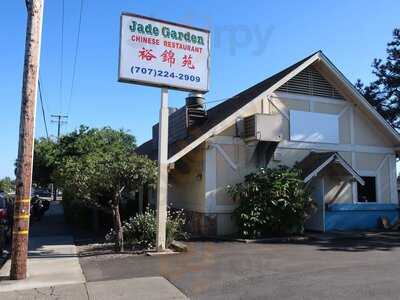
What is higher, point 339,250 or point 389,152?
point 389,152

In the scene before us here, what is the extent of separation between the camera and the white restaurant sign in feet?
42.3

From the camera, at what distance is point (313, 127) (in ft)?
60.6

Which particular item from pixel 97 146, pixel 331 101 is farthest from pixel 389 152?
pixel 97 146

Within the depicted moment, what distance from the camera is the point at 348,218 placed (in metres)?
18.3

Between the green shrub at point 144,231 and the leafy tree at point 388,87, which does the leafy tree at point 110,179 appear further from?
the leafy tree at point 388,87

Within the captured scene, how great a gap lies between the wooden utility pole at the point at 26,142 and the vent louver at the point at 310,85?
34.6 feet

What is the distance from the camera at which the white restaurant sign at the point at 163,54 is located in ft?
42.3

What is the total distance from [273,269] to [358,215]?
9.93 meters

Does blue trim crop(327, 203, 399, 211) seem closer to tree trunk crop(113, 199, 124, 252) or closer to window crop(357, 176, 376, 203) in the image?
window crop(357, 176, 376, 203)

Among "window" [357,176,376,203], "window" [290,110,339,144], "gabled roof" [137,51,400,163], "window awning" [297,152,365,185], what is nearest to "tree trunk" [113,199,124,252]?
"gabled roof" [137,51,400,163]

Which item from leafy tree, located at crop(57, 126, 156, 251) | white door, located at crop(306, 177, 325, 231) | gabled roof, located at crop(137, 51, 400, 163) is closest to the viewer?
leafy tree, located at crop(57, 126, 156, 251)

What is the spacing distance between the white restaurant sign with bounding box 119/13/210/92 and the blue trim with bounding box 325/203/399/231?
761 centimetres

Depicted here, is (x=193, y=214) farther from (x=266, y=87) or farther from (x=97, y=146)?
(x=97, y=146)

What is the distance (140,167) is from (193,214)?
5.19 metres
